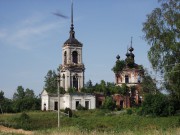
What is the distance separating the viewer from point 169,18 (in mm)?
23344

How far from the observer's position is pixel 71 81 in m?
55.4

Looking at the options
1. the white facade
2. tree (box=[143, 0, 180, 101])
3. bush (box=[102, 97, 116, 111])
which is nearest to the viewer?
tree (box=[143, 0, 180, 101])

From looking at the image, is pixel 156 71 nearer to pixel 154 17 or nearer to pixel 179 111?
pixel 154 17

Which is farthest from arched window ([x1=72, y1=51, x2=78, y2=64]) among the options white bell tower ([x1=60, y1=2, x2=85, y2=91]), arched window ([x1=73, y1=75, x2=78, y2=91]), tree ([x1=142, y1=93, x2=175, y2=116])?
tree ([x1=142, y1=93, x2=175, y2=116])

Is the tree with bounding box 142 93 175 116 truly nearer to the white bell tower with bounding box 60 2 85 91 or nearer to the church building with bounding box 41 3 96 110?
the church building with bounding box 41 3 96 110

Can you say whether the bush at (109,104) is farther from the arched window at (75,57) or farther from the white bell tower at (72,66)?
the arched window at (75,57)

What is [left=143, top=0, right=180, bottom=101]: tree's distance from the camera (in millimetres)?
22734

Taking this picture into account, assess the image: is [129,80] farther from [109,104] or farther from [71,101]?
[71,101]

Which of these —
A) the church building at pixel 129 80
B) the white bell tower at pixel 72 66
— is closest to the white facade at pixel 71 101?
the white bell tower at pixel 72 66

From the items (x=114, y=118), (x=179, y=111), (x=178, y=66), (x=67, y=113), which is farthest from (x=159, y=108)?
(x=178, y=66)

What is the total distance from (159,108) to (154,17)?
16.4m

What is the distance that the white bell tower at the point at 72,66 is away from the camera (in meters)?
55.3

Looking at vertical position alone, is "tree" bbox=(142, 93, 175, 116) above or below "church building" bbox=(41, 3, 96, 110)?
below

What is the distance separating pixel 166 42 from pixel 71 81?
3342cm
